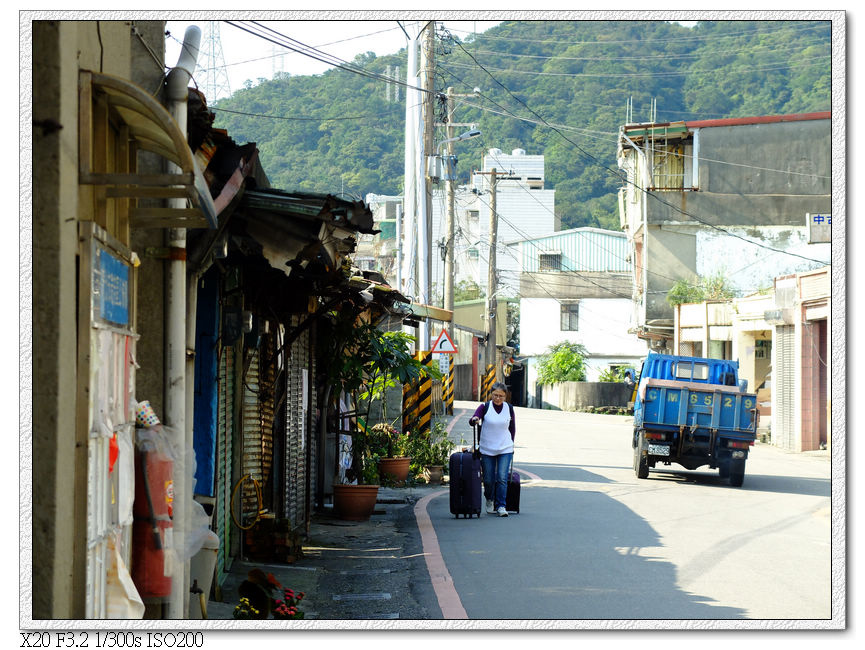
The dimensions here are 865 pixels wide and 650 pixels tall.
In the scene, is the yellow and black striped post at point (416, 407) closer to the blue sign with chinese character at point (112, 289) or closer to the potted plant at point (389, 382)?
the potted plant at point (389, 382)

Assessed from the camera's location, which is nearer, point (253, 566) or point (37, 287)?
point (37, 287)

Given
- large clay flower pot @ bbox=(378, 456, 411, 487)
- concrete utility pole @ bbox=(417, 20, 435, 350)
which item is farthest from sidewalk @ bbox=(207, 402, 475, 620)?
concrete utility pole @ bbox=(417, 20, 435, 350)

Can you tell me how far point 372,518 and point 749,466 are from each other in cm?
1137

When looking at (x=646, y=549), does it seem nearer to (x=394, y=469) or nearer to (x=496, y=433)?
(x=496, y=433)

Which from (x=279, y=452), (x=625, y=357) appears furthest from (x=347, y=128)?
(x=625, y=357)

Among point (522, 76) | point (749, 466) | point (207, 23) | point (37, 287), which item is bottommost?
point (749, 466)

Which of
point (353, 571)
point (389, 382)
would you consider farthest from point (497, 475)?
point (353, 571)

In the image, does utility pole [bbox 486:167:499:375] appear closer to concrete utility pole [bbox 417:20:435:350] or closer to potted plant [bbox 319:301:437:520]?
concrete utility pole [bbox 417:20:435:350]

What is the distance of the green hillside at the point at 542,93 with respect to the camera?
17375 millimetres

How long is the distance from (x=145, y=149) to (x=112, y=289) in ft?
4.07

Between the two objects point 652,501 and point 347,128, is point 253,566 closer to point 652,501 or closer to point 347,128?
point 652,501

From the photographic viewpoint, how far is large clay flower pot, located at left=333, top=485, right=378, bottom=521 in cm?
1393

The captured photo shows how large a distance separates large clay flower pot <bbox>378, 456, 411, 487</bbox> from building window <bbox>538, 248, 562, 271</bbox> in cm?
4608

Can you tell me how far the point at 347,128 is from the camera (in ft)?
88.3
